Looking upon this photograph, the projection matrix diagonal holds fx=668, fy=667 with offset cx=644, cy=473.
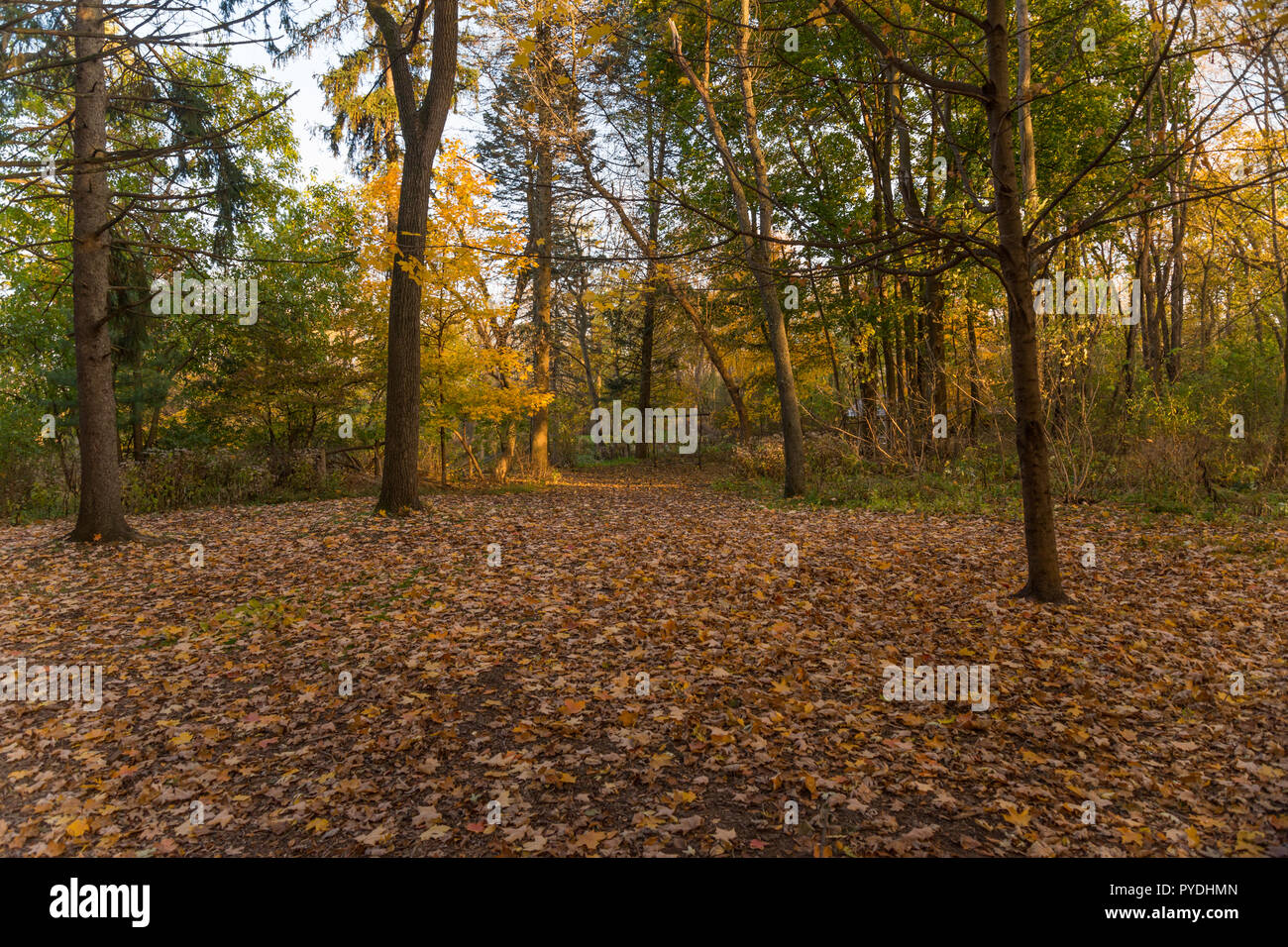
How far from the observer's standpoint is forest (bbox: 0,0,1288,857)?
3801mm

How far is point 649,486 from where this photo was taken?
17.9 meters

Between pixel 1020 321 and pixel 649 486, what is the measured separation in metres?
12.6

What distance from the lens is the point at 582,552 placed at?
890 centimetres

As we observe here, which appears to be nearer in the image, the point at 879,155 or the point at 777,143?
the point at 879,155

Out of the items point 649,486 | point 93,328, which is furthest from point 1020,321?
point 649,486

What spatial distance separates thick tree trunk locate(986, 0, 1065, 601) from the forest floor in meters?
0.49

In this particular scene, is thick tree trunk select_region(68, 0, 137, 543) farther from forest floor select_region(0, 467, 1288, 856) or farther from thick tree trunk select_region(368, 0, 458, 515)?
thick tree trunk select_region(368, 0, 458, 515)

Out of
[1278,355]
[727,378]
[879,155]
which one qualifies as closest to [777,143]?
[879,155]

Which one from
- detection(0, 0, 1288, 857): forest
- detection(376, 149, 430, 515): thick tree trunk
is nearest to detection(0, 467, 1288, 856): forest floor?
detection(0, 0, 1288, 857): forest
